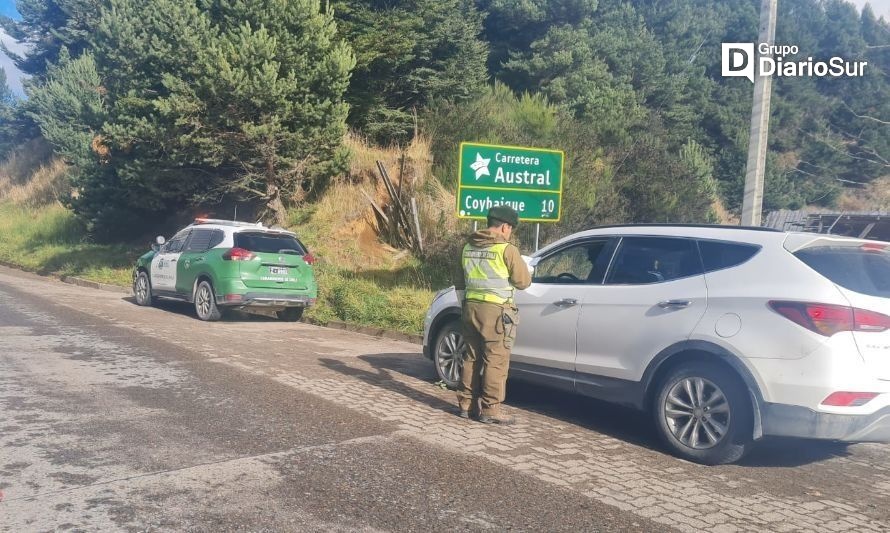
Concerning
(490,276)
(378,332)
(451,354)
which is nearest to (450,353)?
(451,354)

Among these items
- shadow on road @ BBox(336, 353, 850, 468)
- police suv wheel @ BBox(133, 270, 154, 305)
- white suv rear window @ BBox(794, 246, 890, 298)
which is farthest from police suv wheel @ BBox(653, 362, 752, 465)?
police suv wheel @ BBox(133, 270, 154, 305)

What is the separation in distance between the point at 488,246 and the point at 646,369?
1655mm

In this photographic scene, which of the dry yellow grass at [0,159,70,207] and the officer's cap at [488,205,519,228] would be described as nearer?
the officer's cap at [488,205,519,228]

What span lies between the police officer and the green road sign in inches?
230

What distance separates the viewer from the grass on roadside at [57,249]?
76.8 ft

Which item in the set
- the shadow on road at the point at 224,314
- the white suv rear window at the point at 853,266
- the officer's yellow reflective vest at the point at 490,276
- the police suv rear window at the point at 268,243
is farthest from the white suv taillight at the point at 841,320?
the shadow on road at the point at 224,314

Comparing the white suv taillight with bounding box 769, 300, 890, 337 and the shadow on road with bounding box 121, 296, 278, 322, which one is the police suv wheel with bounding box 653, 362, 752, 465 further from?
the shadow on road with bounding box 121, 296, 278, 322

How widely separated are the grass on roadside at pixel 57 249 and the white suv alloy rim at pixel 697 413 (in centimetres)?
1854

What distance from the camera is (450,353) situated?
26.0 ft

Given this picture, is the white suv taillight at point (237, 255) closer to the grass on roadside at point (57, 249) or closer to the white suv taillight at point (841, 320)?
the grass on roadside at point (57, 249)

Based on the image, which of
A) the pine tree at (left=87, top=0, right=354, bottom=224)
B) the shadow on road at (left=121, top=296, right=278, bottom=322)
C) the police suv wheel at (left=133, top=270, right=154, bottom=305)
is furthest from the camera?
the pine tree at (left=87, top=0, right=354, bottom=224)

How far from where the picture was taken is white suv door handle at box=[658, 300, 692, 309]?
5887 millimetres

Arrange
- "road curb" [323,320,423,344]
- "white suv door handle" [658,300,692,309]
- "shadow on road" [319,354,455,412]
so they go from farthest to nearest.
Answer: "road curb" [323,320,423,344]
"shadow on road" [319,354,455,412]
"white suv door handle" [658,300,692,309]

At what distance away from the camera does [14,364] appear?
27.5ft
